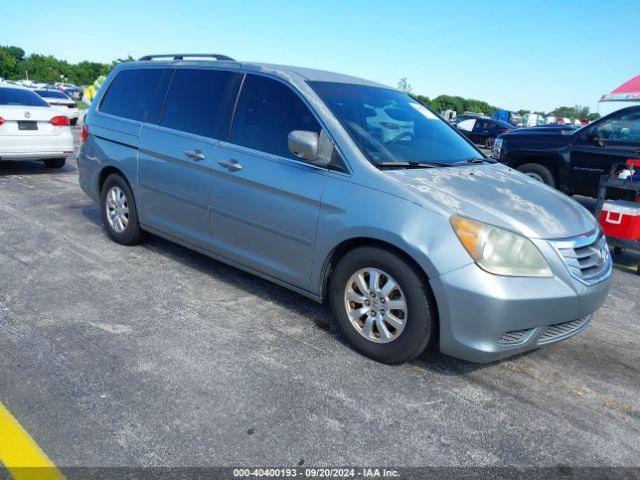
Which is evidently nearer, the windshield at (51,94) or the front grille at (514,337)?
the front grille at (514,337)

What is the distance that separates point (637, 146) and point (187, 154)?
21.7 feet

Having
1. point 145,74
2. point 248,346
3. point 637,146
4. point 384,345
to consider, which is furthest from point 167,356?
point 637,146

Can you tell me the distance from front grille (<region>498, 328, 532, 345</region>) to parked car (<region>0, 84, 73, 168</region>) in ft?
28.0

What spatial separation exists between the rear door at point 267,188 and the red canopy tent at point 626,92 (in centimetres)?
1483

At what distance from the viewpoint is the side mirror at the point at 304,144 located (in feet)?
11.5

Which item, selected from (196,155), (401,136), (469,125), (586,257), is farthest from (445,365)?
(469,125)

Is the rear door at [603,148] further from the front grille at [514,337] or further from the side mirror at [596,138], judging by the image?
the front grille at [514,337]

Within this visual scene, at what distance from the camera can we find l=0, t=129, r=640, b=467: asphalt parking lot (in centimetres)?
256

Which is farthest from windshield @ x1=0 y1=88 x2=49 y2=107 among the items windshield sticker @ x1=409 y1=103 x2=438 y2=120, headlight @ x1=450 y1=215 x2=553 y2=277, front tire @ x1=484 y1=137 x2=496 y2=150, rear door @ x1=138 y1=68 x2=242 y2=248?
front tire @ x1=484 y1=137 x2=496 y2=150

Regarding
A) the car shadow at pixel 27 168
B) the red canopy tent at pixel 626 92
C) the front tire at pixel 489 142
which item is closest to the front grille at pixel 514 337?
the car shadow at pixel 27 168

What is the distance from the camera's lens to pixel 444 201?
3.16 meters

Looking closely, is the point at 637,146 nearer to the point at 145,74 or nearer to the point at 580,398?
the point at 580,398

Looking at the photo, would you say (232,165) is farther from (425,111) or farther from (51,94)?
(51,94)

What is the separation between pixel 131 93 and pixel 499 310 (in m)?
4.09
